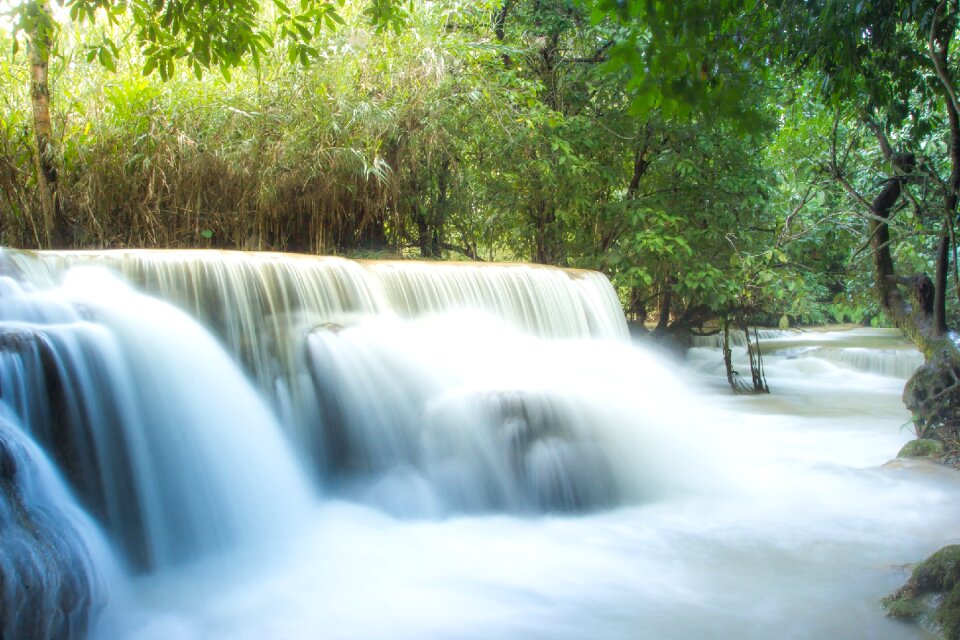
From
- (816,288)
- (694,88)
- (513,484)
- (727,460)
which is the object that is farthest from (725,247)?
(694,88)

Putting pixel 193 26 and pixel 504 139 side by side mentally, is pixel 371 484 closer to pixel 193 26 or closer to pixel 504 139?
pixel 193 26

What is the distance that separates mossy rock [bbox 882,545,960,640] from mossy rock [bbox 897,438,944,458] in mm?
2087

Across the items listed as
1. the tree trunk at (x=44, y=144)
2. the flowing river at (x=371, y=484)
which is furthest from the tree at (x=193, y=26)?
the tree trunk at (x=44, y=144)

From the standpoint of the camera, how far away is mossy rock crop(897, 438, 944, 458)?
4.46 meters

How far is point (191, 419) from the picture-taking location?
11.3ft

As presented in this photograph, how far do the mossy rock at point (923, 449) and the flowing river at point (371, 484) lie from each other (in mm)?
116

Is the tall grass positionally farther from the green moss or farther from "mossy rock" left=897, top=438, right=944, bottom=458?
the green moss

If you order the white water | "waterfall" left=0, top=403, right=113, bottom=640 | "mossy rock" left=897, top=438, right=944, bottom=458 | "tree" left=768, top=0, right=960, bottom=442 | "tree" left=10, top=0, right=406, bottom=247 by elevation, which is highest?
"tree" left=10, top=0, right=406, bottom=247

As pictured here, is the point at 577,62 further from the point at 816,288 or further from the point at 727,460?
the point at 727,460

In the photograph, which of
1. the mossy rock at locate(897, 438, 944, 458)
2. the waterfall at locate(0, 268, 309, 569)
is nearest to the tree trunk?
the waterfall at locate(0, 268, 309, 569)

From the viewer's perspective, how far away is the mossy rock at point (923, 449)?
176 inches

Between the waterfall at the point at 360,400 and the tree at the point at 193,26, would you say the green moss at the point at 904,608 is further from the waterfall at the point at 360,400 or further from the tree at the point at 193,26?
the tree at the point at 193,26

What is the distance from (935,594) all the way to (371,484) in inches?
102

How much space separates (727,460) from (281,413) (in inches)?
119
